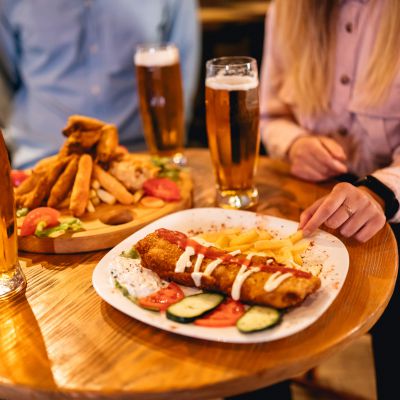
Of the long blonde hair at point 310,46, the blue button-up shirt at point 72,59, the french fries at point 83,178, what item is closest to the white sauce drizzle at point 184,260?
the french fries at point 83,178

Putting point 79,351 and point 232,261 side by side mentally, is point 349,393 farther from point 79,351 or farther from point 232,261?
point 79,351

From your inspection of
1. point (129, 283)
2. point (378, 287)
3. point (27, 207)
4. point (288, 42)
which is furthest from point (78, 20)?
point (378, 287)

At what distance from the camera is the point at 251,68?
1.42m

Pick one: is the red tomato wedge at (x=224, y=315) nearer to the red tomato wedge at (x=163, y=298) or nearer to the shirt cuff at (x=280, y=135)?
the red tomato wedge at (x=163, y=298)

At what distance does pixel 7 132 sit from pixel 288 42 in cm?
192

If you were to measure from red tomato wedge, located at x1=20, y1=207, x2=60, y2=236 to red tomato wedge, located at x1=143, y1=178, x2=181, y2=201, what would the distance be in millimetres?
297

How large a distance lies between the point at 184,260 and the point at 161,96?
88 cm

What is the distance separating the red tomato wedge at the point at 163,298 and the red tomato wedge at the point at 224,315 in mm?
88

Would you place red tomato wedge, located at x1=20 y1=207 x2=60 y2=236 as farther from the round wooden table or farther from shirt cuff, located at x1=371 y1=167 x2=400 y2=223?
shirt cuff, located at x1=371 y1=167 x2=400 y2=223

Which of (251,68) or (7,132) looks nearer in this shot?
(251,68)

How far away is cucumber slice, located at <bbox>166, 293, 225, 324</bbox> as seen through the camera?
3.12 ft

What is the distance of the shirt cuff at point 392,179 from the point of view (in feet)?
4.51

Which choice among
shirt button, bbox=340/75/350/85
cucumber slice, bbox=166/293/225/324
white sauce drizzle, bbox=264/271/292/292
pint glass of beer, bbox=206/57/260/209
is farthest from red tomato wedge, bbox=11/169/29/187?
shirt button, bbox=340/75/350/85

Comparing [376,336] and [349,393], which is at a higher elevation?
[376,336]
